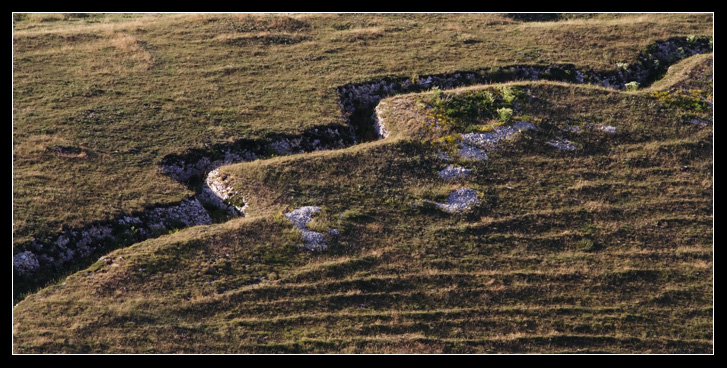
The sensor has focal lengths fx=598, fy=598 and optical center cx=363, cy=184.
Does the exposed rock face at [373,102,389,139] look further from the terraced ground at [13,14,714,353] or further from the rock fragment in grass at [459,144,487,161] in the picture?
the rock fragment in grass at [459,144,487,161]

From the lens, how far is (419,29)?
151 feet

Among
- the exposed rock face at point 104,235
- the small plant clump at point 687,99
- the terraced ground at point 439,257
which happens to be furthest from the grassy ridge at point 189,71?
the small plant clump at point 687,99

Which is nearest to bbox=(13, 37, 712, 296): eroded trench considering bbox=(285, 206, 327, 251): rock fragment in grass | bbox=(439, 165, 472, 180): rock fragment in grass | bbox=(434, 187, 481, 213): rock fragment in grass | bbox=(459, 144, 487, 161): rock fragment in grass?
bbox=(285, 206, 327, 251): rock fragment in grass

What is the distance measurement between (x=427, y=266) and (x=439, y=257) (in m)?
0.82

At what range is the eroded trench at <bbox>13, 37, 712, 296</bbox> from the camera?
80.2 feet

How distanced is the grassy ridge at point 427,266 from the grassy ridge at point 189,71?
159 inches

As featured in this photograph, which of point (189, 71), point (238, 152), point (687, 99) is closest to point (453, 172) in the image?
point (238, 152)

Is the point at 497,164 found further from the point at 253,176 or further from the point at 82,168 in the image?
the point at 82,168

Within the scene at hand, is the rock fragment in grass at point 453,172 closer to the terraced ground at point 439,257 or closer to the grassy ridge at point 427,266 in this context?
the terraced ground at point 439,257

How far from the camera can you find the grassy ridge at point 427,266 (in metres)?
21.9

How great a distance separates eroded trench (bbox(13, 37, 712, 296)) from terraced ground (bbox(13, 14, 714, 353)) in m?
0.99

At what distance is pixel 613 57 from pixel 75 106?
115 feet

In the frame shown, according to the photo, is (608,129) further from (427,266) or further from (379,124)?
(427,266)

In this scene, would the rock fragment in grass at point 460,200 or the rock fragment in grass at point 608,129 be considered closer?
the rock fragment in grass at point 460,200
